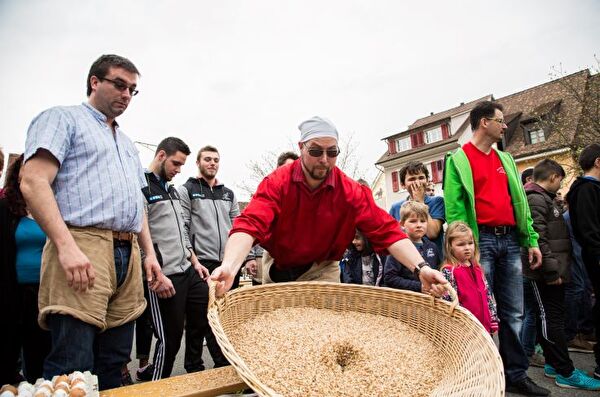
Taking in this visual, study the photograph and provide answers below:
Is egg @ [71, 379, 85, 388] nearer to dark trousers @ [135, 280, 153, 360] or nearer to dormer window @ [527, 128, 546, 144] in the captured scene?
dark trousers @ [135, 280, 153, 360]

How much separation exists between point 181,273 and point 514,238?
104 inches

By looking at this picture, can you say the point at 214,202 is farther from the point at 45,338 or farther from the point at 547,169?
the point at 547,169

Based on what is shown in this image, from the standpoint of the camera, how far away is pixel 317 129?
6.70 ft

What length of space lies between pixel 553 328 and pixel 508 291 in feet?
2.12

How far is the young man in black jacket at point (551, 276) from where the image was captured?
10.2 ft

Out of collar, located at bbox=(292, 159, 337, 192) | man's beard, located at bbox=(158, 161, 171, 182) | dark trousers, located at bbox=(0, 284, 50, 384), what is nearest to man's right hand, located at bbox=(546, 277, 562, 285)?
collar, located at bbox=(292, 159, 337, 192)

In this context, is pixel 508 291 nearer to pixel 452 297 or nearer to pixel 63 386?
pixel 452 297

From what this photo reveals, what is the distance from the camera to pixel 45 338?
2.39 m

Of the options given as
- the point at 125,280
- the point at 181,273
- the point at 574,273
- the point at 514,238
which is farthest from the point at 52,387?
the point at 574,273

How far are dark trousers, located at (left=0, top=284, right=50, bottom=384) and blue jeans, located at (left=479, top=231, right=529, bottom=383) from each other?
3047 mm

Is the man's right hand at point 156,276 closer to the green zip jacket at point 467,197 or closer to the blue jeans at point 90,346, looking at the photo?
the blue jeans at point 90,346

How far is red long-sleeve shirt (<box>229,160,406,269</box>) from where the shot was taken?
7.19 feet

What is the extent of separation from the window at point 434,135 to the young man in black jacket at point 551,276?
78.4 feet

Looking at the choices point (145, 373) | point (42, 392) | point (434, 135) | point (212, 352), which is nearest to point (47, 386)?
point (42, 392)
